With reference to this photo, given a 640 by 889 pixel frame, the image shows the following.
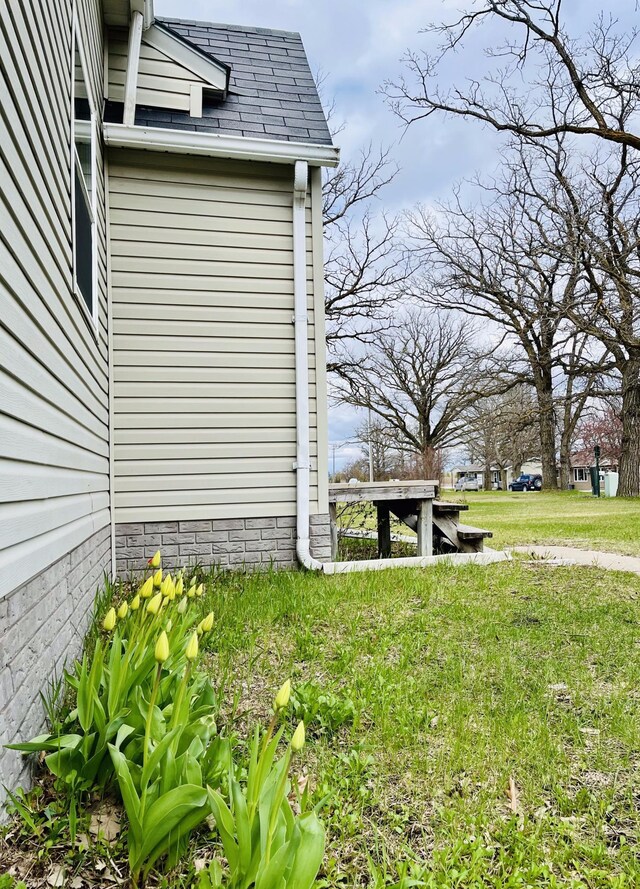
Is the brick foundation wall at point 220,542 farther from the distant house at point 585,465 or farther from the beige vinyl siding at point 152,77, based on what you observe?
the distant house at point 585,465

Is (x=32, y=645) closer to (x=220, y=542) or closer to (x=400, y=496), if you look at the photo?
(x=220, y=542)

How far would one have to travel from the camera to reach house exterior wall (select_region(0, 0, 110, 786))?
5.37ft

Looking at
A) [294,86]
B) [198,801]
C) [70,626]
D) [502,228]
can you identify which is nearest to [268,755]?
[198,801]

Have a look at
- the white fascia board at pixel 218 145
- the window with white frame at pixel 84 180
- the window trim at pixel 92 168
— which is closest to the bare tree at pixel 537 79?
the white fascia board at pixel 218 145

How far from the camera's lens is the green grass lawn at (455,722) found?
5.34 ft

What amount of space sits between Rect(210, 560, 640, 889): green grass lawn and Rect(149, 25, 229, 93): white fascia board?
432 cm

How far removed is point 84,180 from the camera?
3.67 meters

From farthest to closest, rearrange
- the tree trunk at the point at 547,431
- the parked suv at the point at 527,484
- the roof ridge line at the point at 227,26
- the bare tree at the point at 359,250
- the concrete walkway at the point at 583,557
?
the parked suv at the point at 527,484, the tree trunk at the point at 547,431, the bare tree at the point at 359,250, the roof ridge line at the point at 227,26, the concrete walkway at the point at 583,557

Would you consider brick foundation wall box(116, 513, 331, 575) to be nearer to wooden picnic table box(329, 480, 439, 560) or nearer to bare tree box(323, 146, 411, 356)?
wooden picnic table box(329, 480, 439, 560)

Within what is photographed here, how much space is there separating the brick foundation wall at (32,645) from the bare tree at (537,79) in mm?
10374

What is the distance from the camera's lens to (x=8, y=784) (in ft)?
4.91

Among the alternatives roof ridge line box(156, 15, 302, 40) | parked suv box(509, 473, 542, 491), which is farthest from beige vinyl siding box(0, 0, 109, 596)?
parked suv box(509, 473, 542, 491)

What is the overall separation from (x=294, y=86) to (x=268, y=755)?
602 centimetres

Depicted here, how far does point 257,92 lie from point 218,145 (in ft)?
4.15
